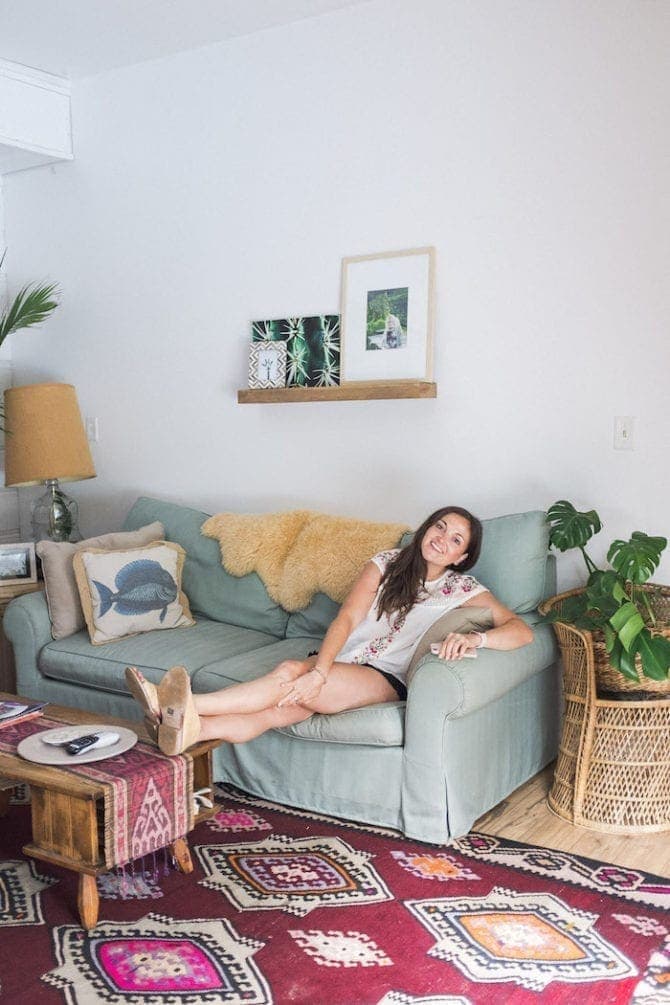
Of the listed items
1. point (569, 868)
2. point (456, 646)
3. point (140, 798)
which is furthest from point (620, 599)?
point (140, 798)

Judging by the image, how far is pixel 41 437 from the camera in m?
4.17

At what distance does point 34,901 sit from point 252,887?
0.56m

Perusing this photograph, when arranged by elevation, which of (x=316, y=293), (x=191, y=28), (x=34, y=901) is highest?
(x=191, y=28)

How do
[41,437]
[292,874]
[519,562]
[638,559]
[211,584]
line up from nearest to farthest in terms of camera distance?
[292,874] < [638,559] < [519,562] < [211,584] < [41,437]

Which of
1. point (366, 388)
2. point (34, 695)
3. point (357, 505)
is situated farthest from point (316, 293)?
point (34, 695)

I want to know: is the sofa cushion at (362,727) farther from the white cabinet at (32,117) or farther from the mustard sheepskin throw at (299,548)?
the white cabinet at (32,117)

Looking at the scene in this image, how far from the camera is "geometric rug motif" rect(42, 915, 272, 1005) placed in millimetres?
2086

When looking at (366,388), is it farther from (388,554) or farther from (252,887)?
(252,887)

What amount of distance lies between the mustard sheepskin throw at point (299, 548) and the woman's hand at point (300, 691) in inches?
24.9

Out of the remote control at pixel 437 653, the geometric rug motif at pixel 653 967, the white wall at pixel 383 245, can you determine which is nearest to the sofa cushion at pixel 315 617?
the white wall at pixel 383 245

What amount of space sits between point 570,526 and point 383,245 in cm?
138

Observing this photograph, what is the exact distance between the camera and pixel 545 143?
334 cm

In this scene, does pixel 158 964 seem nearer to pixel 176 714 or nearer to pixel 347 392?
pixel 176 714

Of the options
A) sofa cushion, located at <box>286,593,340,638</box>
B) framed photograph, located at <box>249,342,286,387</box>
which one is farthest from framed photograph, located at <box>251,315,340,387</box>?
sofa cushion, located at <box>286,593,340,638</box>
